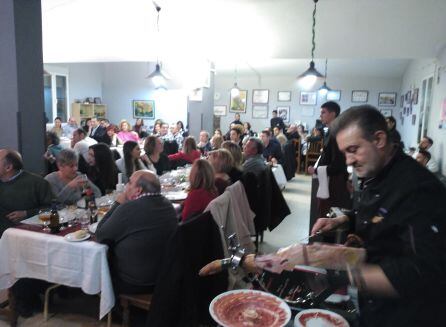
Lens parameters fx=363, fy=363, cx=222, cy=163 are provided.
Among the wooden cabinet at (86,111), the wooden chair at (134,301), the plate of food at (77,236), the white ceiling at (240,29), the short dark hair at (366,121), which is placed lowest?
the wooden chair at (134,301)

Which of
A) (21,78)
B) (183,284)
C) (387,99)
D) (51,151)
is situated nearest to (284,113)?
(387,99)

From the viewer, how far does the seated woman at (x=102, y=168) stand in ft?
11.8

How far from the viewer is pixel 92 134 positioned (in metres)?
8.17

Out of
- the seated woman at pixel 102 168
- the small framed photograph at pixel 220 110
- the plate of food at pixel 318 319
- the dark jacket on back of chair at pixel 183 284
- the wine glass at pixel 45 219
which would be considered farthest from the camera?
the small framed photograph at pixel 220 110

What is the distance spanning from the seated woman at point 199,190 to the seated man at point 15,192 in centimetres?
112

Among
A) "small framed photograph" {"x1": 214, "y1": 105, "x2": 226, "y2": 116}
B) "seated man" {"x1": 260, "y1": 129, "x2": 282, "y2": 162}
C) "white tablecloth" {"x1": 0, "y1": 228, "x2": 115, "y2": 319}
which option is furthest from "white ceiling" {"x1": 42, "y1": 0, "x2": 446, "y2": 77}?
"small framed photograph" {"x1": 214, "y1": 105, "x2": 226, "y2": 116}

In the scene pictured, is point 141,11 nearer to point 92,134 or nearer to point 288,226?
point 92,134

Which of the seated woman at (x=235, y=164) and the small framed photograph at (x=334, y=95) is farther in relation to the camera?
the small framed photograph at (x=334, y=95)

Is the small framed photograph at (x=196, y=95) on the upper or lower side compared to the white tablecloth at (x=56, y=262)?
upper

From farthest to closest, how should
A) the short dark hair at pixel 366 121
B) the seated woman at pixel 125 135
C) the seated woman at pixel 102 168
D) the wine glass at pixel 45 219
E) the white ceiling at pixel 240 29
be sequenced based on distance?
the seated woman at pixel 125 135
the white ceiling at pixel 240 29
the seated woman at pixel 102 168
the wine glass at pixel 45 219
the short dark hair at pixel 366 121

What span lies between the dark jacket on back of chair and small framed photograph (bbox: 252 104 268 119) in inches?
446

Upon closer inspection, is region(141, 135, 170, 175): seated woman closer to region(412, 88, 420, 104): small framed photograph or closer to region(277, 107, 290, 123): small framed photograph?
region(412, 88, 420, 104): small framed photograph

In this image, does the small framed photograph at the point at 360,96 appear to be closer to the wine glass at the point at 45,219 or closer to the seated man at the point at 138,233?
the seated man at the point at 138,233

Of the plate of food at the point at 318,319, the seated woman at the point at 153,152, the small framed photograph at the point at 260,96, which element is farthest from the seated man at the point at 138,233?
the small framed photograph at the point at 260,96
